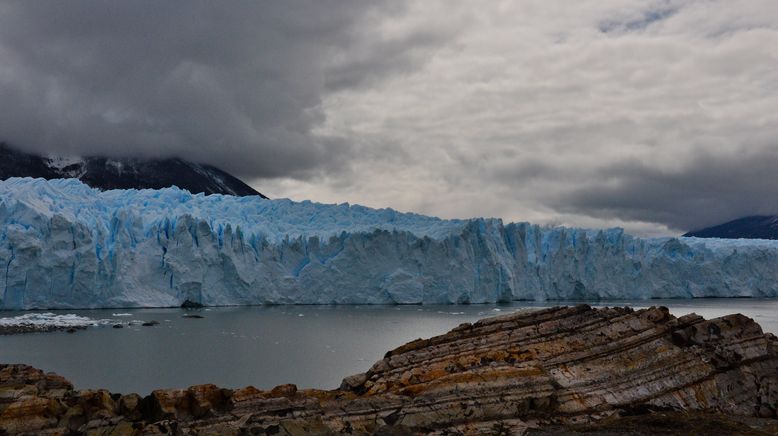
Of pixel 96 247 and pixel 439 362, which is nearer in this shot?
pixel 439 362

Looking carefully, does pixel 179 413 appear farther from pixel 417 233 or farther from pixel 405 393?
pixel 417 233

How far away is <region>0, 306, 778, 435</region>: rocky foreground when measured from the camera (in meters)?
6.23

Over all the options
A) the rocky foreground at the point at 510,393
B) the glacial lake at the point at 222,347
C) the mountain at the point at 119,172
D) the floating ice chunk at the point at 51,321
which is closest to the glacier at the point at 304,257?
the glacial lake at the point at 222,347

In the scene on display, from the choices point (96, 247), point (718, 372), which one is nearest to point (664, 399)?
point (718, 372)

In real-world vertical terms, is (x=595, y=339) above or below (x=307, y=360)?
above

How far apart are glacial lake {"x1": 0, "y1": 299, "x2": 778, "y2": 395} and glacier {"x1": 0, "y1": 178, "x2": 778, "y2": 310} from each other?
2.55 meters

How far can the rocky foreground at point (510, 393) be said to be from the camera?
6.23m

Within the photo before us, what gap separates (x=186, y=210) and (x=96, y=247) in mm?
7549

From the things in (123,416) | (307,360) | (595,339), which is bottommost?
(307,360)

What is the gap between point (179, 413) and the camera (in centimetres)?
643

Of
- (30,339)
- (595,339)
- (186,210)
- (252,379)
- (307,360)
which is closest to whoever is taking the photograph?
(595,339)

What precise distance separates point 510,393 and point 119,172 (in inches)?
3371

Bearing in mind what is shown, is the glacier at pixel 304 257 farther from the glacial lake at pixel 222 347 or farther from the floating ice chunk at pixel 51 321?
the floating ice chunk at pixel 51 321

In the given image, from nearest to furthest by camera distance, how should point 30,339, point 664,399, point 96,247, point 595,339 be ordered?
point 664,399
point 595,339
point 30,339
point 96,247
